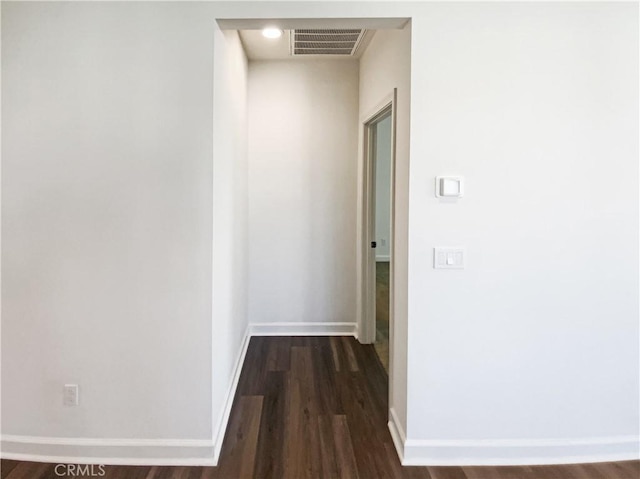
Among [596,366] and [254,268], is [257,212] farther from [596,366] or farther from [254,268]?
[596,366]

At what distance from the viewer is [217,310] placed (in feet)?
7.00

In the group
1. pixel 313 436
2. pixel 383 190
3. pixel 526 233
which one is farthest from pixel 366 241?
pixel 383 190

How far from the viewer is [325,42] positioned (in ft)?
9.85

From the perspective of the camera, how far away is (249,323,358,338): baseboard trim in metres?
3.73

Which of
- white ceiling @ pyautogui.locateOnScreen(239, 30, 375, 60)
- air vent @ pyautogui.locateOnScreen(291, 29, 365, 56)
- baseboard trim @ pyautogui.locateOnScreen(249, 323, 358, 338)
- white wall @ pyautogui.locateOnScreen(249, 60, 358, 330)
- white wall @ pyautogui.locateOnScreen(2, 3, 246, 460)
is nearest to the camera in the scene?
white wall @ pyautogui.locateOnScreen(2, 3, 246, 460)

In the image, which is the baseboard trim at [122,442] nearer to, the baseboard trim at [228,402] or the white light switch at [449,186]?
the baseboard trim at [228,402]

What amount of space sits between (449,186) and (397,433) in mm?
1419

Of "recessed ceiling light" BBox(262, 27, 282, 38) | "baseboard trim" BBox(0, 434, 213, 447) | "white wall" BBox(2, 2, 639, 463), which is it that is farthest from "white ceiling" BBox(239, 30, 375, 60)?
"baseboard trim" BBox(0, 434, 213, 447)

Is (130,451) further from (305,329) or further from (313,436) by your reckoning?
(305,329)

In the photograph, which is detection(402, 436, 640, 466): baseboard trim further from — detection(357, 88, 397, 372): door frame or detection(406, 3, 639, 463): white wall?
detection(357, 88, 397, 372): door frame

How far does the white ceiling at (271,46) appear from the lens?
291 centimetres

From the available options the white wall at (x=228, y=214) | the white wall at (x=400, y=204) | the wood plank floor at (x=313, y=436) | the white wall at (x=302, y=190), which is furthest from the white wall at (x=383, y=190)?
the white wall at (x=400, y=204)

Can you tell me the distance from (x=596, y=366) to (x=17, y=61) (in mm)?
3417

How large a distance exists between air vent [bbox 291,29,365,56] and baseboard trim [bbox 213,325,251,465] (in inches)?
100.0
